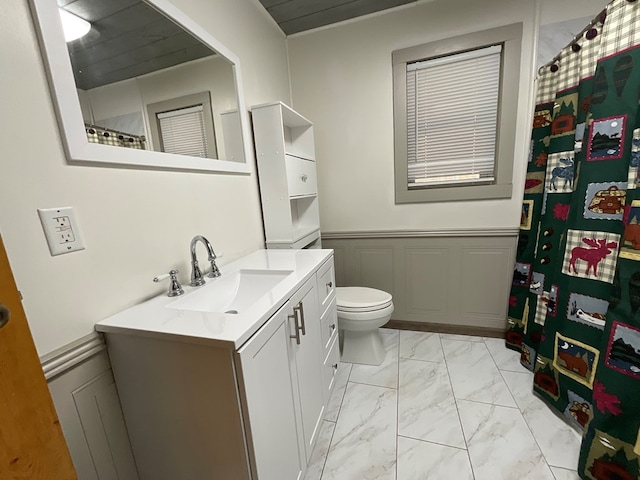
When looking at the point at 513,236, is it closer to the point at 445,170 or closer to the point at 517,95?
the point at 445,170

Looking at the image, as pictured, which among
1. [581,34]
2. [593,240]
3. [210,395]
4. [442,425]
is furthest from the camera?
[442,425]

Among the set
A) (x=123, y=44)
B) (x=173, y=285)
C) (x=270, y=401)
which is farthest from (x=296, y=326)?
(x=123, y=44)

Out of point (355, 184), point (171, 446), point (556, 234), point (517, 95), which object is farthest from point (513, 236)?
point (171, 446)

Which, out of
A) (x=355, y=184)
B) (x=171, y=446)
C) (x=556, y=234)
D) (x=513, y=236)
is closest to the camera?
(x=171, y=446)

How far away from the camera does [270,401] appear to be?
83cm

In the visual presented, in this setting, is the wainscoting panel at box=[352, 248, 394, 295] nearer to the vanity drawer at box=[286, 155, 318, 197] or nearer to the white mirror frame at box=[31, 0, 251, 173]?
the vanity drawer at box=[286, 155, 318, 197]

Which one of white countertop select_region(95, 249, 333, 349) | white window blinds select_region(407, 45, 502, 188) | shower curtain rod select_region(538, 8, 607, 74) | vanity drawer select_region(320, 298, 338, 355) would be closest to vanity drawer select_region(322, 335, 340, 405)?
vanity drawer select_region(320, 298, 338, 355)

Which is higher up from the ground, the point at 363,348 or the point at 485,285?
the point at 485,285

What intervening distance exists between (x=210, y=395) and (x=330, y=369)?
873mm

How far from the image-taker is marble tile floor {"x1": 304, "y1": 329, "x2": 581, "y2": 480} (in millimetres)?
1169

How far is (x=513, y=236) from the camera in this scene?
1.92 m

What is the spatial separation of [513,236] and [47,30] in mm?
2466

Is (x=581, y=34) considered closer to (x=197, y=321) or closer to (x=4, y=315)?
(x=197, y=321)

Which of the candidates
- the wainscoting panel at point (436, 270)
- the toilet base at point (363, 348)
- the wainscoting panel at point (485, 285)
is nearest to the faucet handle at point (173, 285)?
the toilet base at point (363, 348)
